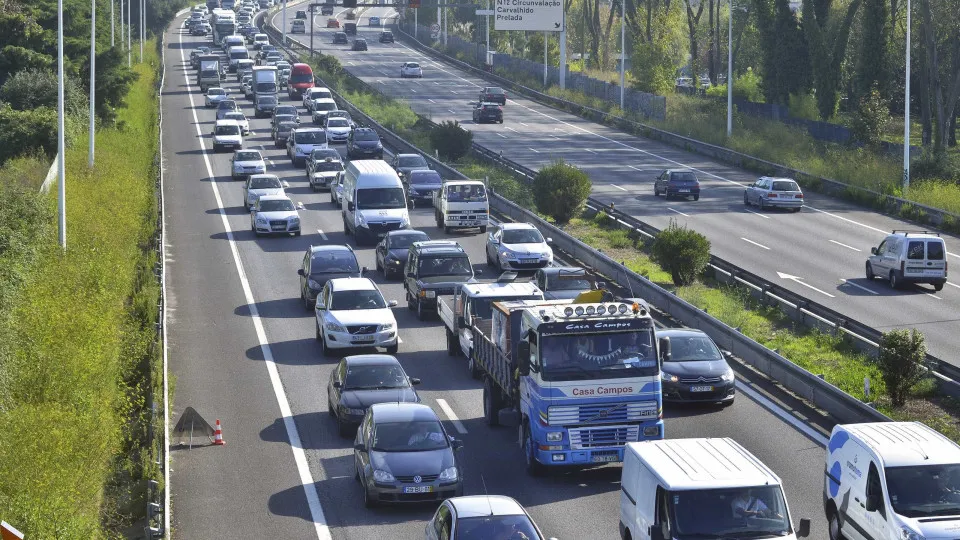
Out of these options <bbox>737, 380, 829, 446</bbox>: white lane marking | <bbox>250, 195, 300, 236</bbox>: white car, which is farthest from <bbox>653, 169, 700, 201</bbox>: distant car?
<bbox>737, 380, 829, 446</bbox>: white lane marking

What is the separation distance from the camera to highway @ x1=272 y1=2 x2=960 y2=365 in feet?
120

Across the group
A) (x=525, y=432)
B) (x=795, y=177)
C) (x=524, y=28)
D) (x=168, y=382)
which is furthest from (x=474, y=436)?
(x=524, y=28)

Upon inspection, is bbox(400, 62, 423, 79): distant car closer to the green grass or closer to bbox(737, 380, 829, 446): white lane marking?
the green grass

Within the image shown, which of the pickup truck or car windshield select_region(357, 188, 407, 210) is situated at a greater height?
car windshield select_region(357, 188, 407, 210)

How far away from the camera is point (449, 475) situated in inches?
768

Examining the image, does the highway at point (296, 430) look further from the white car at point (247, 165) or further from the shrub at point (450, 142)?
the shrub at point (450, 142)

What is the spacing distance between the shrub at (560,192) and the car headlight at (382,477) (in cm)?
3012

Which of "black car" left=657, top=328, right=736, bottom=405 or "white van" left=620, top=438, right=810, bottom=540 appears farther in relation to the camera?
→ "black car" left=657, top=328, right=736, bottom=405

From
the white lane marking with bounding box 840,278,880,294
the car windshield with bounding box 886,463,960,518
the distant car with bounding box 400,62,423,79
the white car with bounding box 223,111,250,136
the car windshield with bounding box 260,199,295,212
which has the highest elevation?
the distant car with bounding box 400,62,423,79

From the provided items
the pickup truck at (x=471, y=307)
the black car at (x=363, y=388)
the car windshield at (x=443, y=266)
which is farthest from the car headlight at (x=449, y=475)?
the car windshield at (x=443, y=266)

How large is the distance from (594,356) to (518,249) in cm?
1828

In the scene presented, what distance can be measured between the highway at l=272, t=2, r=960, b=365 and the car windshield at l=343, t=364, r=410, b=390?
13.4 meters

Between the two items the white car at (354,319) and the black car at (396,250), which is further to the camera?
the black car at (396,250)

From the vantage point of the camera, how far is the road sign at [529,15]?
312 feet
